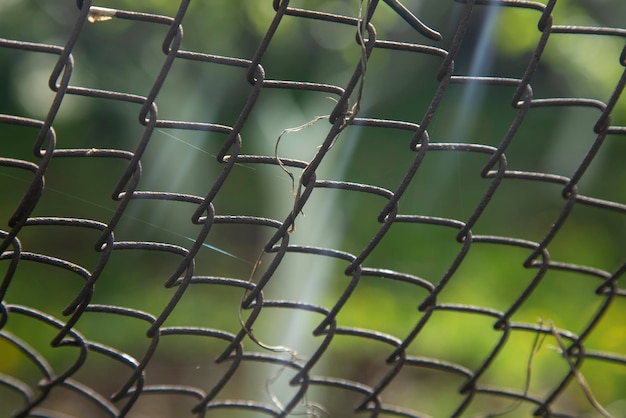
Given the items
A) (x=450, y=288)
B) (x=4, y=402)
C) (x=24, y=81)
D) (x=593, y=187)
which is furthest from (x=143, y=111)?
(x=593, y=187)

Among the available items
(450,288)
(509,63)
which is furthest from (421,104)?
(450,288)

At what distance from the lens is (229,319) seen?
10.3 ft

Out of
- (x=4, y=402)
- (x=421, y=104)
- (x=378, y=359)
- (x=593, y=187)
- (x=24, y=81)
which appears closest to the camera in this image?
(x=4, y=402)

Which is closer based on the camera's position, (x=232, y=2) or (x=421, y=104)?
(x=232, y=2)

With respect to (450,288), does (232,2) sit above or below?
above

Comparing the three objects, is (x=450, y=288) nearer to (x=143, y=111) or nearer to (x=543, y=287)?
(x=543, y=287)

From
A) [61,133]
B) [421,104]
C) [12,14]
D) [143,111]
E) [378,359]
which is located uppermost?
[421,104]

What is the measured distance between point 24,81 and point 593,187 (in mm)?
3376

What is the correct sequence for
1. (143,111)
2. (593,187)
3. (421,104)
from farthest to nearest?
1. (421,104)
2. (593,187)
3. (143,111)

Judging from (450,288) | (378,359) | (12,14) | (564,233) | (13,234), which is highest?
(12,14)

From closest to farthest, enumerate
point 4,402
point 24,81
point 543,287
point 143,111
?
point 143,111 < point 4,402 < point 543,287 < point 24,81

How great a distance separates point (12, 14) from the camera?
3.30 m

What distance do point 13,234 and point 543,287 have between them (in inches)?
110

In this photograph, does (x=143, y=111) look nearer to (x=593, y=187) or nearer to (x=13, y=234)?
(x=13, y=234)
